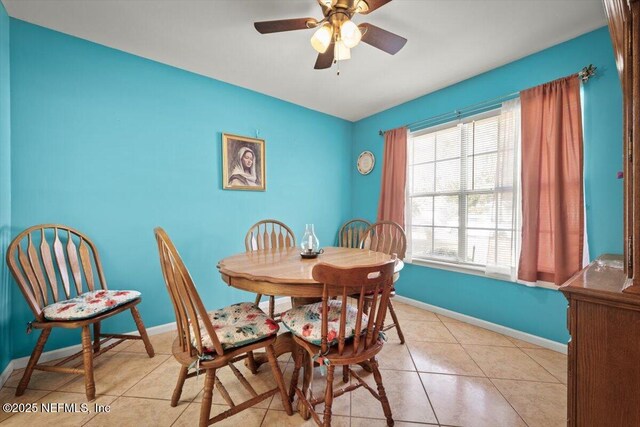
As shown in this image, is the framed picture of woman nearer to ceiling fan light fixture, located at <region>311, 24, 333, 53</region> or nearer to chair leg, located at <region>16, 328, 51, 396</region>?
ceiling fan light fixture, located at <region>311, 24, 333, 53</region>

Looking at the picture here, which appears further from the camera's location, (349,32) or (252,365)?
(252,365)

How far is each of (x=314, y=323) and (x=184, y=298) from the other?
0.62m

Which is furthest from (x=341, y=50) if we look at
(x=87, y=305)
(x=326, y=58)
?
(x=87, y=305)

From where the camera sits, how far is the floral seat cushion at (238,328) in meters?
1.12

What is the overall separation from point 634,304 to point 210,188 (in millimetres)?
2821

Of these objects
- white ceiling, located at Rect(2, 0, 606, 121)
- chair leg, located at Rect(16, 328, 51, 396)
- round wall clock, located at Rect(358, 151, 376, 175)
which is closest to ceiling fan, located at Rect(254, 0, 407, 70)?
white ceiling, located at Rect(2, 0, 606, 121)

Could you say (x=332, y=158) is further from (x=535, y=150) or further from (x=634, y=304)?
Answer: (x=634, y=304)

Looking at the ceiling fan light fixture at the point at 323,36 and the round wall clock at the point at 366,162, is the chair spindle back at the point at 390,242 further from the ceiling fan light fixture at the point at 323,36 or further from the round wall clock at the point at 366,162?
the ceiling fan light fixture at the point at 323,36

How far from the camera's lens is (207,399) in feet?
3.55

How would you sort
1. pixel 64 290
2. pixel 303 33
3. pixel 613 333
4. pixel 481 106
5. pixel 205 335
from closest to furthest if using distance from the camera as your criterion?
pixel 613 333 < pixel 205 335 < pixel 64 290 < pixel 303 33 < pixel 481 106

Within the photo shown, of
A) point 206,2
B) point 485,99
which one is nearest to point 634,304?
point 485,99

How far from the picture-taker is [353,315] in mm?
1346

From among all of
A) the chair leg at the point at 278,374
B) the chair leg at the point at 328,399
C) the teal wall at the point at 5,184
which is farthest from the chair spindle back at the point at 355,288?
the teal wall at the point at 5,184

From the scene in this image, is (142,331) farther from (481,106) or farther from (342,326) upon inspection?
(481,106)
